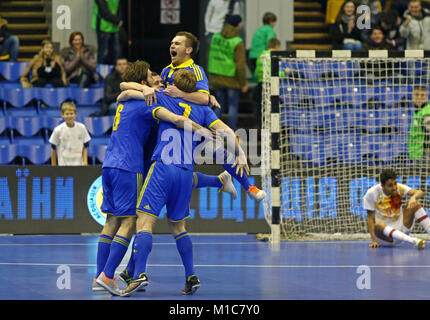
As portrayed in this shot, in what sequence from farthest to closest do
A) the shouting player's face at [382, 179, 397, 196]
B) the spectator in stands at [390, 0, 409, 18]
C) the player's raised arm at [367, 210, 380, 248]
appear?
the spectator in stands at [390, 0, 409, 18], the player's raised arm at [367, 210, 380, 248], the shouting player's face at [382, 179, 397, 196]

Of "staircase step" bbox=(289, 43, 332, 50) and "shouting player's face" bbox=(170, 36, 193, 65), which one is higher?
"staircase step" bbox=(289, 43, 332, 50)

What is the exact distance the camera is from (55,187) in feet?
49.2

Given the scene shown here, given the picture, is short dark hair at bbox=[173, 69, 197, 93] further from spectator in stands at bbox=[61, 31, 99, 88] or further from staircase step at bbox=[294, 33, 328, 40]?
staircase step at bbox=[294, 33, 328, 40]

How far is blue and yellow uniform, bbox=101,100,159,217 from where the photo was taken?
8.77 m

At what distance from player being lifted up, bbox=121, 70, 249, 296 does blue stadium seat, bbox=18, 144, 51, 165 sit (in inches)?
332

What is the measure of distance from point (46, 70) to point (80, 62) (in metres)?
0.83

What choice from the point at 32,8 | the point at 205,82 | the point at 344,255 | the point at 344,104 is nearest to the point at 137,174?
the point at 205,82

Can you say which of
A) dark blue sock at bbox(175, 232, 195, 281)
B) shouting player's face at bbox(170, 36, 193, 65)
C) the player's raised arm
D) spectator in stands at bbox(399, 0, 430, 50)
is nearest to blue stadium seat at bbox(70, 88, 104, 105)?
spectator in stands at bbox(399, 0, 430, 50)

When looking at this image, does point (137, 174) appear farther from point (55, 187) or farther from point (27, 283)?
point (55, 187)

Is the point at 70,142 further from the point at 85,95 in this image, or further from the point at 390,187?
the point at 390,187

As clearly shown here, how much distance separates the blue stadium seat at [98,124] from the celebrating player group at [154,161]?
830cm

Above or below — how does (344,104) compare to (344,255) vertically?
above

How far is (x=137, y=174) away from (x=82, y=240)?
5.60 metres

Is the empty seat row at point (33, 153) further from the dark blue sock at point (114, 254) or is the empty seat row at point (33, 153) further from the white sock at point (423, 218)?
the dark blue sock at point (114, 254)
